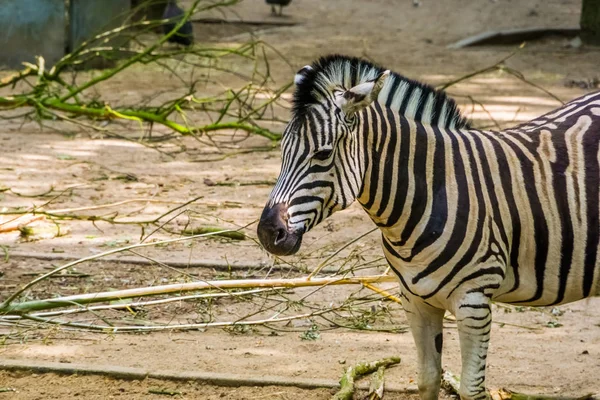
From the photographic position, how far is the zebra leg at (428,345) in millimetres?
4406

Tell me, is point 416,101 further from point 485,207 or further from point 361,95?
point 485,207

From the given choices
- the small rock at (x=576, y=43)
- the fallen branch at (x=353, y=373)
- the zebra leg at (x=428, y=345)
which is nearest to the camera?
the zebra leg at (x=428, y=345)

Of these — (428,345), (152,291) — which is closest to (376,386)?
(428,345)

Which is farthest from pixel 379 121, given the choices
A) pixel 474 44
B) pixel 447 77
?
pixel 474 44

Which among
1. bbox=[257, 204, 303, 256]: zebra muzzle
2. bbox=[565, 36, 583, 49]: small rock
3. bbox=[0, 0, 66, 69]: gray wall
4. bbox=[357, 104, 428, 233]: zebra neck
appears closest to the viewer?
bbox=[257, 204, 303, 256]: zebra muzzle

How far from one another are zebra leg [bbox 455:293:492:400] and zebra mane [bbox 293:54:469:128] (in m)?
0.84

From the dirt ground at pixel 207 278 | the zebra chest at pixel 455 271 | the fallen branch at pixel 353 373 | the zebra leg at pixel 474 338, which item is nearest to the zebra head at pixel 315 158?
the zebra chest at pixel 455 271

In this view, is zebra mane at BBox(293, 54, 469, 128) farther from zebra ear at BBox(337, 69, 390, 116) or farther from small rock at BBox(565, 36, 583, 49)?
small rock at BBox(565, 36, 583, 49)

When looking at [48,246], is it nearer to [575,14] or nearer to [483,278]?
[483,278]

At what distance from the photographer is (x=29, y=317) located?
548 centimetres

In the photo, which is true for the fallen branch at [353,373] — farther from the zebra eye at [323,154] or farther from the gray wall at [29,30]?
the gray wall at [29,30]

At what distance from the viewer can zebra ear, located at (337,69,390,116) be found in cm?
392

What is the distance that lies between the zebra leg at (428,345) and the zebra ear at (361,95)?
0.99 meters

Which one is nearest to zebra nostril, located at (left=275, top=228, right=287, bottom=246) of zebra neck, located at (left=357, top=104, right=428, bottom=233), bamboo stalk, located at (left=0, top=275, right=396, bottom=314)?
zebra neck, located at (left=357, top=104, right=428, bottom=233)
